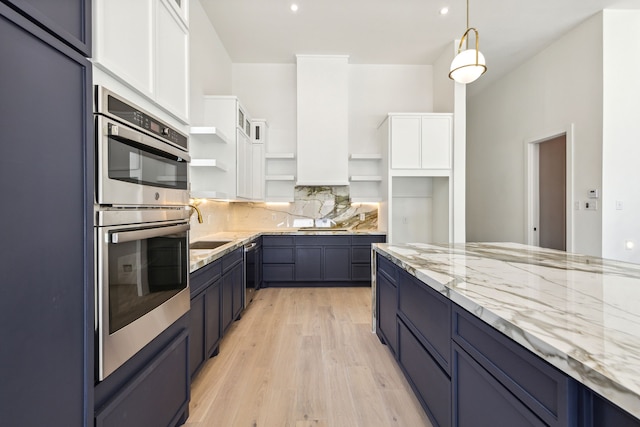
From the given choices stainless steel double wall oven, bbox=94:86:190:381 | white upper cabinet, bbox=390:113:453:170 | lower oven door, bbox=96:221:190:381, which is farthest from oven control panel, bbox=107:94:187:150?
white upper cabinet, bbox=390:113:453:170

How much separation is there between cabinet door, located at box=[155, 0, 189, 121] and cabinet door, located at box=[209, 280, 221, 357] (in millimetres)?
1194

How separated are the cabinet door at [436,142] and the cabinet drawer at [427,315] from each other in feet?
8.72

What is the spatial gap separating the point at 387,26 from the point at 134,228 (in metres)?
3.90

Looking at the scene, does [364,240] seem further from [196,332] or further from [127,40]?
[127,40]

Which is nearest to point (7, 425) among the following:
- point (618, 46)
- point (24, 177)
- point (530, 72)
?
point (24, 177)

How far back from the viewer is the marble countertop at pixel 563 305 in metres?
0.56

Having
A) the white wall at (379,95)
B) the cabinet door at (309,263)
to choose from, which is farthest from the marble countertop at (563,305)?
the white wall at (379,95)

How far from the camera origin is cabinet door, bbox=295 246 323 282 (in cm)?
421

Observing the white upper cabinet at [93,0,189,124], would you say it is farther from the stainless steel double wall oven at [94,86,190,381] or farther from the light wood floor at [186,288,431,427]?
the light wood floor at [186,288,431,427]

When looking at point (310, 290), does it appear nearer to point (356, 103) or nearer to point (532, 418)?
point (356, 103)

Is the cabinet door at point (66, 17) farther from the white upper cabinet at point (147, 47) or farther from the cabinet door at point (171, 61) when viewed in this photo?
the cabinet door at point (171, 61)

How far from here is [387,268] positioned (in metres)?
2.20

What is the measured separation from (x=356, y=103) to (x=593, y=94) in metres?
2.97

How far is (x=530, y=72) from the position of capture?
4434 mm
